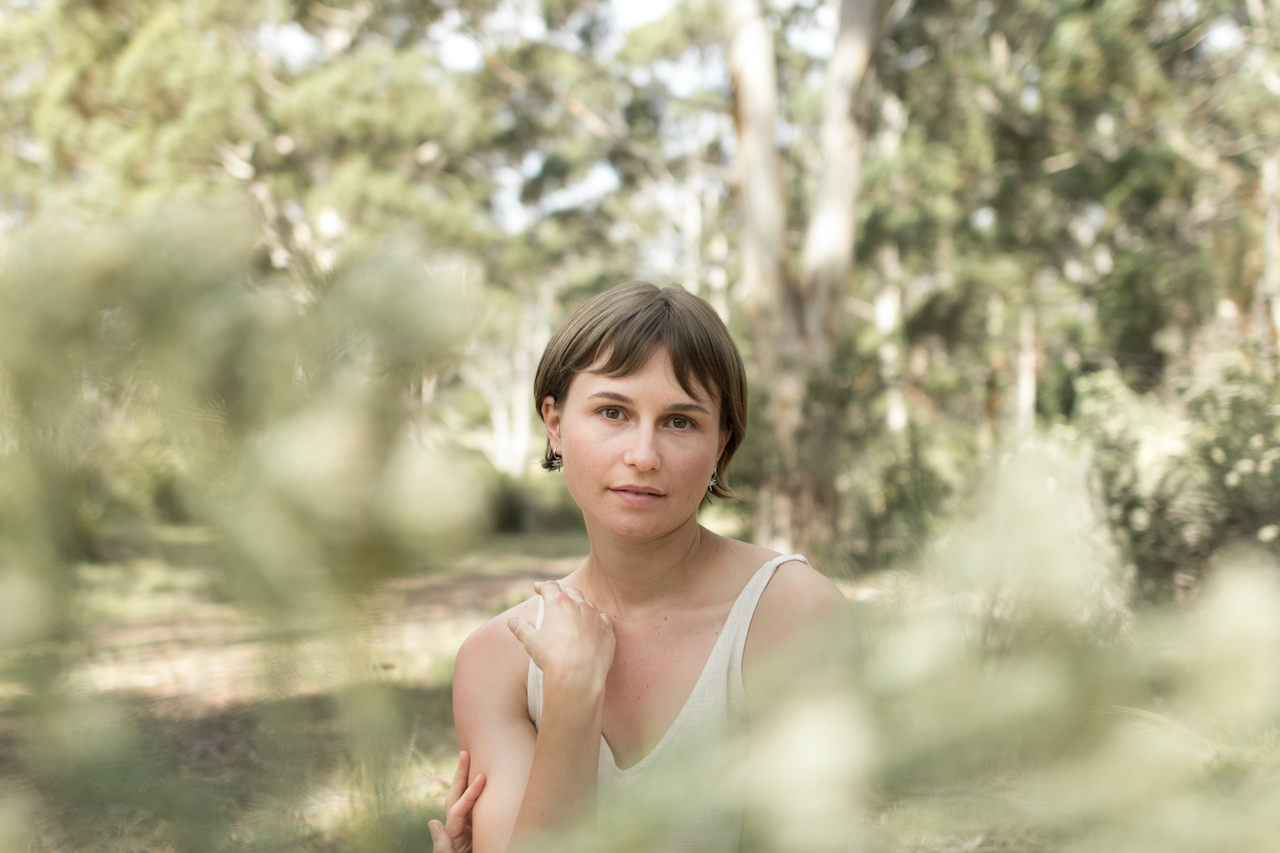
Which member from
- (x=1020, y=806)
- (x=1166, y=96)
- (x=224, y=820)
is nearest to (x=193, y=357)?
(x=224, y=820)

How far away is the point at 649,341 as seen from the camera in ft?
3.88

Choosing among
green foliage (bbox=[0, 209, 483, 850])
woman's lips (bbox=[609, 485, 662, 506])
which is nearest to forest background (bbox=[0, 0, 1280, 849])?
green foliage (bbox=[0, 209, 483, 850])

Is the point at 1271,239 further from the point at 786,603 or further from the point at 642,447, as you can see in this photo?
the point at 642,447

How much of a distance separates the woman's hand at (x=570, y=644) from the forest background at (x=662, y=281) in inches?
10.7

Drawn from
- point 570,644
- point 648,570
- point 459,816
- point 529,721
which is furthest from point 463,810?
point 648,570

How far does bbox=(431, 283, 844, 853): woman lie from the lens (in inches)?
38.9

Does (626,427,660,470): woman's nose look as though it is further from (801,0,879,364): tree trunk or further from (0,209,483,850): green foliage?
(801,0,879,364): tree trunk

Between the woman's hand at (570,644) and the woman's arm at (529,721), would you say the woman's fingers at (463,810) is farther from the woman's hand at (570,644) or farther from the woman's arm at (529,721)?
the woman's hand at (570,644)

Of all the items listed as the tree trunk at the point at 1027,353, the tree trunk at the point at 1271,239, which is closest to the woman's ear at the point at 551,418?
the tree trunk at the point at 1271,239

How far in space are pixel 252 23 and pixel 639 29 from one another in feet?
23.4

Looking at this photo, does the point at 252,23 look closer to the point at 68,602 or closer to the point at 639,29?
the point at 639,29

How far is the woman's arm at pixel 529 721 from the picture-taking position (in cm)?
94

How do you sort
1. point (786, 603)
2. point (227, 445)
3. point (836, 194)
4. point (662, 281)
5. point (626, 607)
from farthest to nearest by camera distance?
point (662, 281), point (836, 194), point (626, 607), point (786, 603), point (227, 445)

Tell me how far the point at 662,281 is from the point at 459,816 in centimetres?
753
